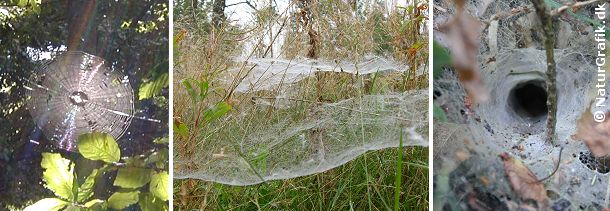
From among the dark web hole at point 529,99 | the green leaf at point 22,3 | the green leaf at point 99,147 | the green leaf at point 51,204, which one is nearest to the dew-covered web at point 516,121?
the dark web hole at point 529,99

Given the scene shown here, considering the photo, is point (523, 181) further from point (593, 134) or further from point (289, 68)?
point (289, 68)

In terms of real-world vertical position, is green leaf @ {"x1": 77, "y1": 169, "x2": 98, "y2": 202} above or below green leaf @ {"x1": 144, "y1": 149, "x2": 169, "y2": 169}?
below

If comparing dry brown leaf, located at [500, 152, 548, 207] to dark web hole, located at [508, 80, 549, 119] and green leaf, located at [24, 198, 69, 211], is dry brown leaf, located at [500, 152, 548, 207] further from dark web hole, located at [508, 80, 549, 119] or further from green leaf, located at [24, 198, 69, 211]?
green leaf, located at [24, 198, 69, 211]

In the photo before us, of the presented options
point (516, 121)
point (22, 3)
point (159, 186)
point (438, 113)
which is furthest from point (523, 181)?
point (22, 3)

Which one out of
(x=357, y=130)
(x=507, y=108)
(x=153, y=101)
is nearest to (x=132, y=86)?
(x=153, y=101)

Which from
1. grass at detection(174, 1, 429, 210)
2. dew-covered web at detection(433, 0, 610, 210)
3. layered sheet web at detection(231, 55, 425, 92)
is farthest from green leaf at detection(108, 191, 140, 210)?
dew-covered web at detection(433, 0, 610, 210)

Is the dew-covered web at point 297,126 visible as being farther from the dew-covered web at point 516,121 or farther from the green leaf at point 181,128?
the dew-covered web at point 516,121

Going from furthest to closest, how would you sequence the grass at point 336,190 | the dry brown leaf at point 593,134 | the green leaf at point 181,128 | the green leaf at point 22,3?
the grass at point 336,190, the green leaf at point 181,128, the green leaf at point 22,3, the dry brown leaf at point 593,134
